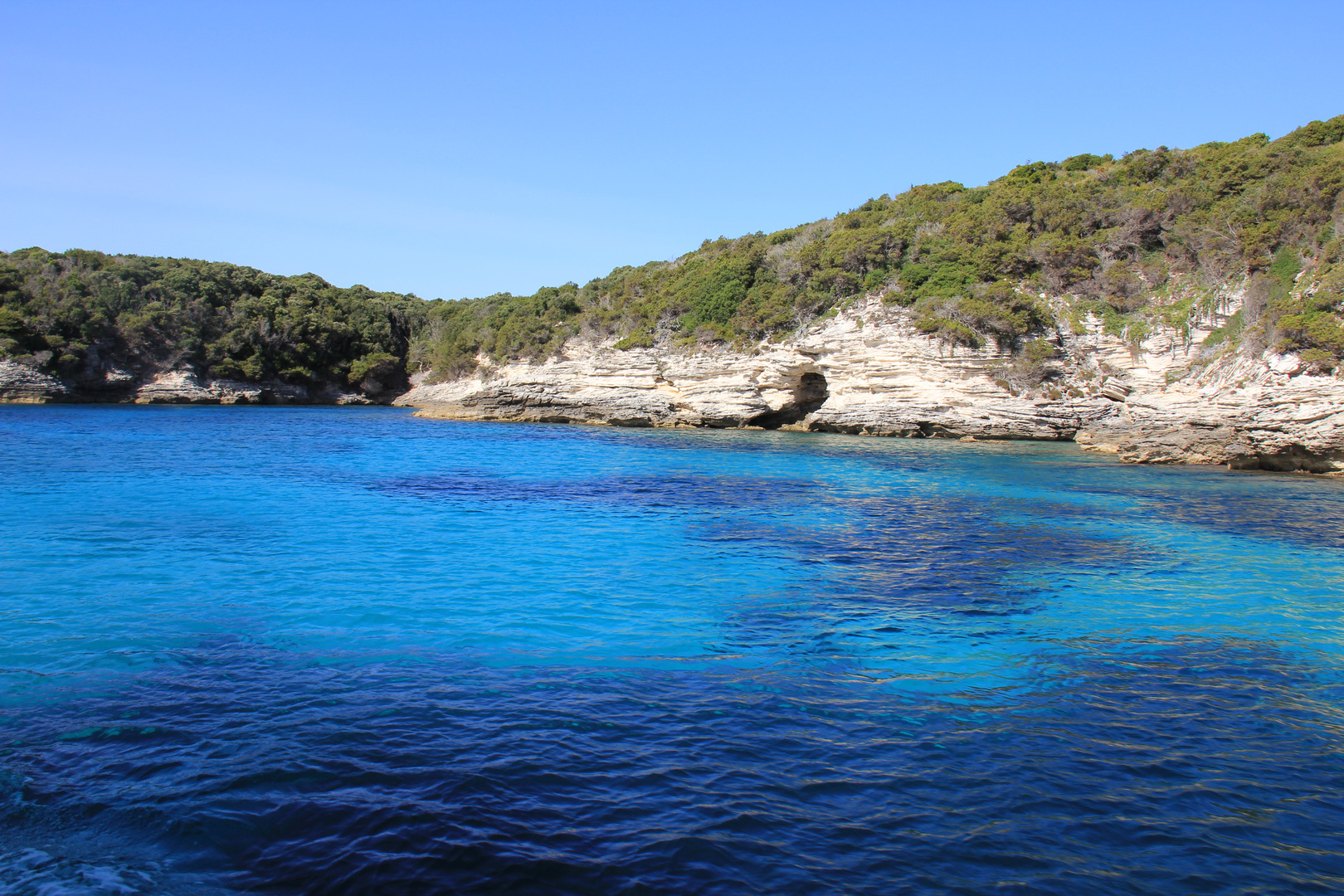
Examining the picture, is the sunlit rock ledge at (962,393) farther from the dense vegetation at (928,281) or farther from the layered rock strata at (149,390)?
the layered rock strata at (149,390)

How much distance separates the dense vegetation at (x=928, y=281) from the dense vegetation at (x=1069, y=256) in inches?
3.7

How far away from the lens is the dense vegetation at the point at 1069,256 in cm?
2825

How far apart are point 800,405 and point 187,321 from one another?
5354 cm

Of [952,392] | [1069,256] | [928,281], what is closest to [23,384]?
[928,281]

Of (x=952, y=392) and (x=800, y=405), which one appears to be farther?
(x=800, y=405)

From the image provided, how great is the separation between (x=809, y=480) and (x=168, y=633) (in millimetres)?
15917

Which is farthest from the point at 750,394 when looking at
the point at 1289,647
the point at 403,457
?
the point at 1289,647

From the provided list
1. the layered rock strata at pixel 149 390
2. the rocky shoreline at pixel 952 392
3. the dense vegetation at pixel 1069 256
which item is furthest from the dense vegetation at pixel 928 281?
the layered rock strata at pixel 149 390

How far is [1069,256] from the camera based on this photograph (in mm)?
35875

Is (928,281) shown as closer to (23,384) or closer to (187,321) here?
(23,384)

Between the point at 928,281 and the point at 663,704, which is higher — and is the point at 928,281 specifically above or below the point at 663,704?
above

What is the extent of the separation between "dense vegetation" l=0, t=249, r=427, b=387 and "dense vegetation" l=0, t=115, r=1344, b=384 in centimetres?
17

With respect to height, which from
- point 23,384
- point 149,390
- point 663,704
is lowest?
point 663,704

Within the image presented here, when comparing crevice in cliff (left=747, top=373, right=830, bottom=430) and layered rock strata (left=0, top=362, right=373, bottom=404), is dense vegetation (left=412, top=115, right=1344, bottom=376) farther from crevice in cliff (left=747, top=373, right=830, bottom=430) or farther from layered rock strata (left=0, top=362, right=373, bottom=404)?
layered rock strata (left=0, top=362, right=373, bottom=404)
